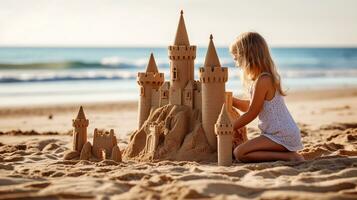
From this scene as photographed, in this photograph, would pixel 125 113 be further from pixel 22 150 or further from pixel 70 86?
pixel 70 86

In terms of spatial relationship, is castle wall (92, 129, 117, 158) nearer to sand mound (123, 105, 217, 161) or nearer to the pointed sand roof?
sand mound (123, 105, 217, 161)

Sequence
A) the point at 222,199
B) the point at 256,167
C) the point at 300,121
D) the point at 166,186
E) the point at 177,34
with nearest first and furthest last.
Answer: the point at 222,199, the point at 166,186, the point at 256,167, the point at 177,34, the point at 300,121

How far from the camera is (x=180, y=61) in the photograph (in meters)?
9.09

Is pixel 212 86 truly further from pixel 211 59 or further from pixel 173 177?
pixel 173 177

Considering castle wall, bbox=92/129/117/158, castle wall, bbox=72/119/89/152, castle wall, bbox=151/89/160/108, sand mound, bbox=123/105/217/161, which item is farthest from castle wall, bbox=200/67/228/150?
castle wall, bbox=72/119/89/152

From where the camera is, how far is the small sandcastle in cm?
864

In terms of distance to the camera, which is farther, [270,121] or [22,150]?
[22,150]

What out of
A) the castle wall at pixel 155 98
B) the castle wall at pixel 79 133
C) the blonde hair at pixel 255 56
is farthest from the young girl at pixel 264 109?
the castle wall at pixel 79 133

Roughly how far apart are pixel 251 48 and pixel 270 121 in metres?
1.12

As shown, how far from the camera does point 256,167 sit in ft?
25.2

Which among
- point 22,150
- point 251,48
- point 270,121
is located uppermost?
point 251,48

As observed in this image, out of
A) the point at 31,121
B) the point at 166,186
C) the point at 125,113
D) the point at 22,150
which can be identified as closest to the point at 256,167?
the point at 166,186

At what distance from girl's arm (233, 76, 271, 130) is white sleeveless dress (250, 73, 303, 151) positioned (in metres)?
0.11

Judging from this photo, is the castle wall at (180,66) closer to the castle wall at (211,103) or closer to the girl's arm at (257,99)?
the castle wall at (211,103)
